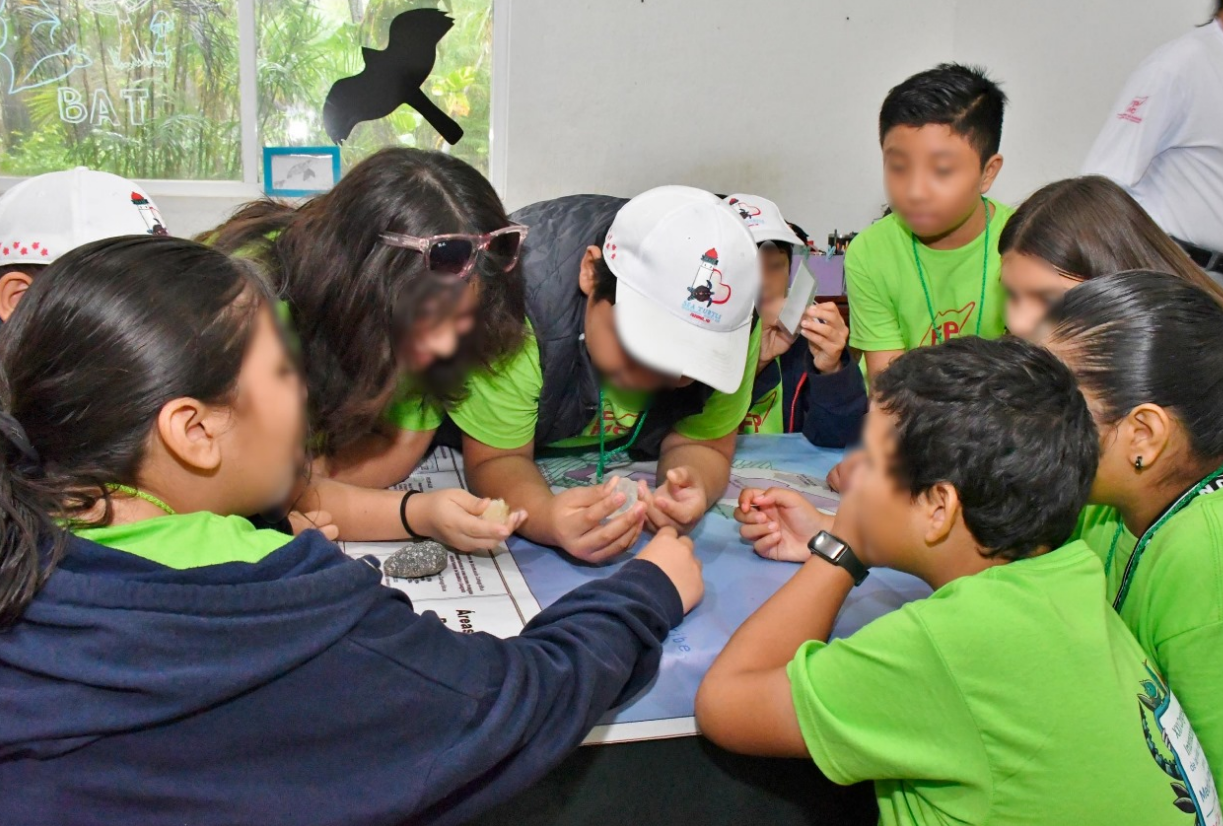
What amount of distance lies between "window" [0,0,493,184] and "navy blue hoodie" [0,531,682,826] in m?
2.68

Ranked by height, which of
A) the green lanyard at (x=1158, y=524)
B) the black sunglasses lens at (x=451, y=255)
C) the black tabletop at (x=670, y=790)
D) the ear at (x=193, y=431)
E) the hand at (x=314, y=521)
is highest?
the black sunglasses lens at (x=451, y=255)

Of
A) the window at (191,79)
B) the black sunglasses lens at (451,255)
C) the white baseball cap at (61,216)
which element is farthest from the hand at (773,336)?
the window at (191,79)

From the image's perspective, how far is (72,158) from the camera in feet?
9.71

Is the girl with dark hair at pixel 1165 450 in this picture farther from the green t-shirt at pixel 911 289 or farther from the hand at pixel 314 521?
the hand at pixel 314 521

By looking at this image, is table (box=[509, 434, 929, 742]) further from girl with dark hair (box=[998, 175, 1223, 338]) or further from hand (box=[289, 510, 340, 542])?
girl with dark hair (box=[998, 175, 1223, 338])

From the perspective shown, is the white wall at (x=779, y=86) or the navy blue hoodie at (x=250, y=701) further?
the white wall at (x=779, y=86)

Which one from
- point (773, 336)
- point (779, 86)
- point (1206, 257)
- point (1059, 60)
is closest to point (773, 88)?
point (779, 86)

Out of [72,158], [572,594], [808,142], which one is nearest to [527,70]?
[808,142]

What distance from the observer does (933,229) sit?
73.6 inches

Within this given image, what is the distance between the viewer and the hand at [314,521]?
1.21 metres

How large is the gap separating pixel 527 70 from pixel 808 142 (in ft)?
3.74

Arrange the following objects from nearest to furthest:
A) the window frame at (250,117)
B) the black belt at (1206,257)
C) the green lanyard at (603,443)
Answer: the green lanyard at (603,443) < the black belt at (1206,257) < the window frame at (250,117)

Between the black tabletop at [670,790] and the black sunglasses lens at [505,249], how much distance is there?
64 cm

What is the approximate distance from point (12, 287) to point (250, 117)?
6.74 ft
